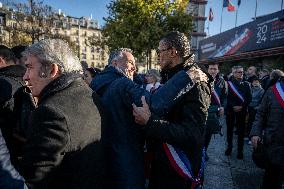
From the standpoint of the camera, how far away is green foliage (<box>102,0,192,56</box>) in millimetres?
19750

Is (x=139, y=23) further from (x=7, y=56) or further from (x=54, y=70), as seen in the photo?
(x=54, y=70)

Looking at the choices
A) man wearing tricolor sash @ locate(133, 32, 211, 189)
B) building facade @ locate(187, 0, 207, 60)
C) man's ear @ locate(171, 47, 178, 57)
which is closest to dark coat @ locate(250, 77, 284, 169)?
man wearing tricolor sash @ locate(133, 32, 211, 189)

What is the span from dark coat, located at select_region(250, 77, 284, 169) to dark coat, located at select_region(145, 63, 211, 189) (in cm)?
100

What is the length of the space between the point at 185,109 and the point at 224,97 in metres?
4.14

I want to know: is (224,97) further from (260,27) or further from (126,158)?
(260,27)

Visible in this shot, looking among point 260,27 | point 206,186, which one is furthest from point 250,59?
point 206,186

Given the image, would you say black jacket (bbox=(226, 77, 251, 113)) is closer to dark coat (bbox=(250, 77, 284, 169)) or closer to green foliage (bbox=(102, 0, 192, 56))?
dark coat (bbox=(250, 77, 284, 169))

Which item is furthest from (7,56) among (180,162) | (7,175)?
(7,175)

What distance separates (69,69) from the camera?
1840 mm

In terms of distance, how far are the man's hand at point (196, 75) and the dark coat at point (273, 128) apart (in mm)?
1225

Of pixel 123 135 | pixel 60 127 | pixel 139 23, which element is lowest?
pixel 123 135

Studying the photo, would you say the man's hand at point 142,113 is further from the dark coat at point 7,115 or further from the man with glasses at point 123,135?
the dark coat at point 7,115

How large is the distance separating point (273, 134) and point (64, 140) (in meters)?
2.43

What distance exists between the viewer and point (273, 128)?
3.05 meters
